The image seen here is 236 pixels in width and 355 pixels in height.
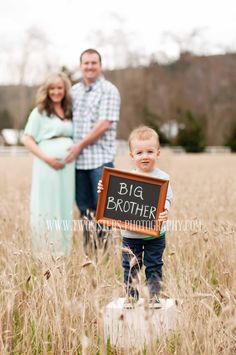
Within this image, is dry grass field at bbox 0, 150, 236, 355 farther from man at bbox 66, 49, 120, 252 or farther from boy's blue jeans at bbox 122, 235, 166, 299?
man at bbox 66, 49, 120, 252

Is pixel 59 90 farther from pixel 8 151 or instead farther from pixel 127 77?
pixel 127 77

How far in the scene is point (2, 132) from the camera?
61906mm

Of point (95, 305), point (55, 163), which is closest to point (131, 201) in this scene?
point (95, 305)

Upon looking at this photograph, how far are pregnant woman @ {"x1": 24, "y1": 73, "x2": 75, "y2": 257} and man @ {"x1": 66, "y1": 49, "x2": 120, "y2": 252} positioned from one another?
95mm

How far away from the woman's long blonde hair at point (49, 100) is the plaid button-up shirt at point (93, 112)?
66mm

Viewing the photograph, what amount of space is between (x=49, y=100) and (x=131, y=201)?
2.47m

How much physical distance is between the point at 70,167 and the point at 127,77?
4464 cm

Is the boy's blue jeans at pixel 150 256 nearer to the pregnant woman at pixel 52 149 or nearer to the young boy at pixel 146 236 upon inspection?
the young boy at pixel 146 236

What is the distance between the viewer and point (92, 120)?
549cm

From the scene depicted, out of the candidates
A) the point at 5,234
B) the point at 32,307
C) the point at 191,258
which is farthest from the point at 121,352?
the point at 5,234

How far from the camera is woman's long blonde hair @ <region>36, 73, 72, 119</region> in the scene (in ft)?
17.7

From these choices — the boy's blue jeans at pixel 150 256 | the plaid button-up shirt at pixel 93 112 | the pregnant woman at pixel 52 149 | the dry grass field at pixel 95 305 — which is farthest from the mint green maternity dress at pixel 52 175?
the boy's blue jeans at pixel 150 256

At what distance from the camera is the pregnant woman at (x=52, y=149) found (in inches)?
213

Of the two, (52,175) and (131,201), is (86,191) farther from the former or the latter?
(131,201)
